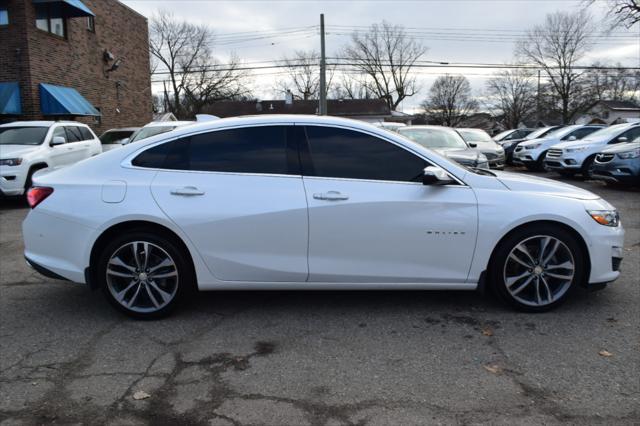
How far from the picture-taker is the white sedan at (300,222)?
13.0ft

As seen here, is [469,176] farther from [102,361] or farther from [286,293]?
[102,361]

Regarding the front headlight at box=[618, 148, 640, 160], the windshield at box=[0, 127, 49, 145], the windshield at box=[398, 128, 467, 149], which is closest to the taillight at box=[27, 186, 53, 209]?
the windshield at box=[0, 127, 49, 145]

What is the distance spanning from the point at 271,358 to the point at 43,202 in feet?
7.26

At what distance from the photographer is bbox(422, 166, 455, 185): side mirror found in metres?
3.95

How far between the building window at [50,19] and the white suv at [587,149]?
16.5m

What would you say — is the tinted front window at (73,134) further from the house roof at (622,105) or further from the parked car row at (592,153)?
the house roof at (622,105)

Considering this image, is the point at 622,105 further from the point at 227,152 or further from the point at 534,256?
the point at 227,152

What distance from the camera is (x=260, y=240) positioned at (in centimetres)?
399

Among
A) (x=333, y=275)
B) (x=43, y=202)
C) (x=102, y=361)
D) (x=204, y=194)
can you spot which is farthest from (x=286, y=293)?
(x=43, y=202)

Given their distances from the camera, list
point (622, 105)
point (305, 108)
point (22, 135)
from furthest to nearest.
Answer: point (622, 105) → point (305, 108) → point (22, 135)

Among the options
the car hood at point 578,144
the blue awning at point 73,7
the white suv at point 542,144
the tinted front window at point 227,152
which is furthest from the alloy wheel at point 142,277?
the white suv at point 542,144

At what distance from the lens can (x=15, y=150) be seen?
10469 millimetres

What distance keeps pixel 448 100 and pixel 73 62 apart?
69.4m

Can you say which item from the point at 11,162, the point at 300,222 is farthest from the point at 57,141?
the point at 300,222
